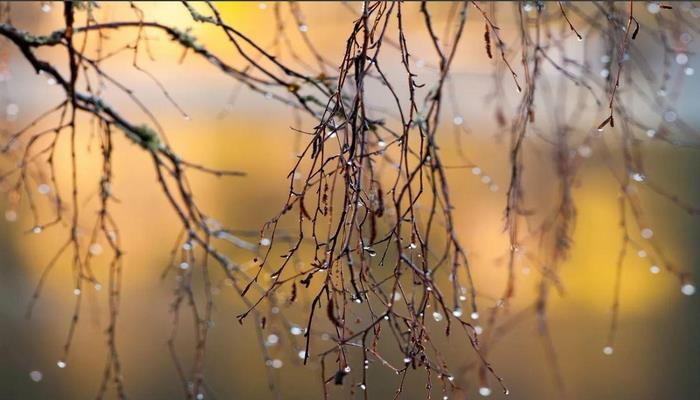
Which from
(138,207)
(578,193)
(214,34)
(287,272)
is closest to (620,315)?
(578,193)

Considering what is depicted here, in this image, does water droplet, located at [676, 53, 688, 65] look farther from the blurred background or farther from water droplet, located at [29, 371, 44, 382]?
water droplet, located at [29, 371, 44, 382]

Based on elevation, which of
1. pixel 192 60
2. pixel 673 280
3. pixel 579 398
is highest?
pixel 192 60

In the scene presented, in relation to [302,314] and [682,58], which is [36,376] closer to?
[302,314]

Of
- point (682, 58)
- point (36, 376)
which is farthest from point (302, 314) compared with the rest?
point (682, 58)

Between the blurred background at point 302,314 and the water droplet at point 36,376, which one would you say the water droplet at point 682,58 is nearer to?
the blurred background at point 302,314

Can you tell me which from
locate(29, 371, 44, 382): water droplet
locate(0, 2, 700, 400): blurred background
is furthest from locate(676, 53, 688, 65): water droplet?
locate(29, 371, 44, 382): water droplet

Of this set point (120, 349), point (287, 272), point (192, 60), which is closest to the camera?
point (120, 349)

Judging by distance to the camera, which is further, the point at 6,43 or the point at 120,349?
the point at 120,349

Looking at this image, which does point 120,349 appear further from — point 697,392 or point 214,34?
point 214,34
